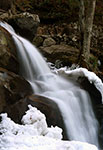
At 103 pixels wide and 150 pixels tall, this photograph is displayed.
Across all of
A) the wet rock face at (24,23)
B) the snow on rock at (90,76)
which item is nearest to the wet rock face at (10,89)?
the snow on rock at (90,76)

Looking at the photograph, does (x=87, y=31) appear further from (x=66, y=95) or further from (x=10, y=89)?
(x=10, y=89)

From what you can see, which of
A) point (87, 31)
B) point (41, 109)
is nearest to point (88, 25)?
point (87, 31)

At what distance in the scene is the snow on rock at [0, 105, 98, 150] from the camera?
2.34m

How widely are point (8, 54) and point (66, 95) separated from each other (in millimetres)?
1751

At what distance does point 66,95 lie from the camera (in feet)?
18.0

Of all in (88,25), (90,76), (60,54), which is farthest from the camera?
(60,54)

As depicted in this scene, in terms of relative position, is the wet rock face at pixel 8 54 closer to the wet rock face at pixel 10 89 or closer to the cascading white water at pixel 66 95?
the cascading white water at pixel 66 95

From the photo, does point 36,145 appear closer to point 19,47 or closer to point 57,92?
point 57,92

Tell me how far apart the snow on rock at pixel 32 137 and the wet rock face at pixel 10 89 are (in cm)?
98

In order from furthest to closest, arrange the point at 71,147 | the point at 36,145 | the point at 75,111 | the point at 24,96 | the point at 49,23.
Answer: the point at 49,23 → the point at 75,111 → the point at 24,96 → the point at 36,145 → the point at 71,147

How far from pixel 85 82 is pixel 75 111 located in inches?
A: 41.4

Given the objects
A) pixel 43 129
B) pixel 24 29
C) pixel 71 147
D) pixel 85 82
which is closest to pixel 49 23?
pixel 24 29

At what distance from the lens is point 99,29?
39.5 feet

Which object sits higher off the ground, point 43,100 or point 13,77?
point 13,77
